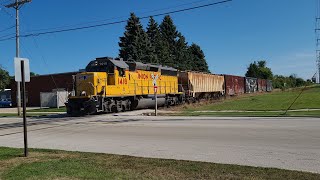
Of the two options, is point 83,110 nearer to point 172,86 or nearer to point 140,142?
point 172,86

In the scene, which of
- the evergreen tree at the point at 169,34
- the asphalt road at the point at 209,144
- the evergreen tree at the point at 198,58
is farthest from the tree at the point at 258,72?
the asphalt road at the point at 209,144

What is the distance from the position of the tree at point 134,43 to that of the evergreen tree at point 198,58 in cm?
3111

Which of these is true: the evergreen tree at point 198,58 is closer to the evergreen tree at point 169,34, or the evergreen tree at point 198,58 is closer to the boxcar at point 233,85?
the evergreen tree at point 169,34

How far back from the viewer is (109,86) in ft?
94.3

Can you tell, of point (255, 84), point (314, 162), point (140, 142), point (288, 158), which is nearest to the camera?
point (314, 162)

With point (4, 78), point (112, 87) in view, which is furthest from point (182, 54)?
point (112, 87)

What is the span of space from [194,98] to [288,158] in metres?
32.2

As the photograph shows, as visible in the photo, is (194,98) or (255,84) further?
(255,84)

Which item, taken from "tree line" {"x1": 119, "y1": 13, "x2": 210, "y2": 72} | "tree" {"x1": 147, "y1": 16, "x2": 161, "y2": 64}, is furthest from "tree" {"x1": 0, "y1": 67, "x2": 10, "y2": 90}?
"tree" {"x1": 147, "y1": 16, "x2": 161, "y2": 64}

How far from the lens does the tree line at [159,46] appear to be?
64.8 m

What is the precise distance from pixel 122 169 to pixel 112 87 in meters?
20.8

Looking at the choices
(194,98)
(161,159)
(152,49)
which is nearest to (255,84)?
(152,49)

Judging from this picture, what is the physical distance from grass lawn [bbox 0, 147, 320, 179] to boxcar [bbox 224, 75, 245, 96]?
149ft

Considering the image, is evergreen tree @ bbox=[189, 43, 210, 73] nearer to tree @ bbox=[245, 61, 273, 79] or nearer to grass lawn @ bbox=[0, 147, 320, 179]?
tree @ bbox=[245, 61, 273, 79]
